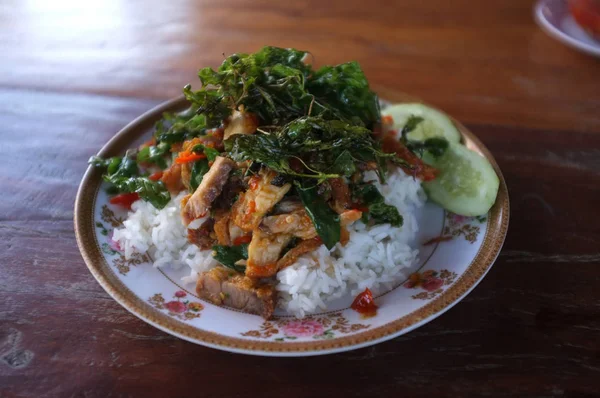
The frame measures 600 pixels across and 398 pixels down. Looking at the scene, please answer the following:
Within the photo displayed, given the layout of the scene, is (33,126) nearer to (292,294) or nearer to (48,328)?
(48,328)

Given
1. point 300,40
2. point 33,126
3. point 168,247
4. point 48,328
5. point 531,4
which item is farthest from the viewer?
point 531,4

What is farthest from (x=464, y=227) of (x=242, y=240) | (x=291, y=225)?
(x=242, y=240)

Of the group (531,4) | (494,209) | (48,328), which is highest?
(531,4)

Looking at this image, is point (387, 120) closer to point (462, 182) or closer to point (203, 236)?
point (462, 182)

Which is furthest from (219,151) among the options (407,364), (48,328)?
(407,364)

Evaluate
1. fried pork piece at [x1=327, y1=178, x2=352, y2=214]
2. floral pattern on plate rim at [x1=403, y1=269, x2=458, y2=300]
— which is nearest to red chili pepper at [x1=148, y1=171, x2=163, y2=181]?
fried pork piece at [x1=327, y1=178, x2=352, y2=214]

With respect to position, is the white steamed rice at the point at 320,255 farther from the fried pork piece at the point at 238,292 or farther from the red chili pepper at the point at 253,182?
the red chili pepper at the point at 253,182

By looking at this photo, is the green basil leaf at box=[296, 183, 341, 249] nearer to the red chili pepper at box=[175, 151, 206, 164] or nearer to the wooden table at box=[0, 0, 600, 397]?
the wooden table at box=[0, 0, 600, 397]

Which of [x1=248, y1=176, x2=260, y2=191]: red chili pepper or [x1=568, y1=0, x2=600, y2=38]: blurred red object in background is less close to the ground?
[x1=568, y1=0, x2=600, y2=38]: blurred red object in background
